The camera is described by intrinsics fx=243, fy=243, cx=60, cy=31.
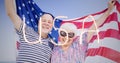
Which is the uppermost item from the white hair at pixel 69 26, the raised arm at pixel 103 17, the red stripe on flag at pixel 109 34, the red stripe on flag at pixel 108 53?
the raised arm at pixel 103 17

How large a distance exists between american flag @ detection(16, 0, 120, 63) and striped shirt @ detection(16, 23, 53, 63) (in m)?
0.08

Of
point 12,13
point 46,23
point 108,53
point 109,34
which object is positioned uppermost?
point 12,13

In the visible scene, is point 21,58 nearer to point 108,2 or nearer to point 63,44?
point 63,44

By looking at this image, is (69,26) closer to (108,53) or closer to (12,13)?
(108,53)

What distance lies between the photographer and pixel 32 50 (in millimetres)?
2322

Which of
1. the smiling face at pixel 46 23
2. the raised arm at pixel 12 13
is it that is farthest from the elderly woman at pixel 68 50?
the raised arm at pixel 12 13

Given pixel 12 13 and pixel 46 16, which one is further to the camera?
pixel 46 16

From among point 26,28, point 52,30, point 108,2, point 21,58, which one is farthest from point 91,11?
point 21,58

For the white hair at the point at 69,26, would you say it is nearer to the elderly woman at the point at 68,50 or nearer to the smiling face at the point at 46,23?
the elderly woman at the point at 68,50

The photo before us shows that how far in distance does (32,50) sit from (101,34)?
0.70m

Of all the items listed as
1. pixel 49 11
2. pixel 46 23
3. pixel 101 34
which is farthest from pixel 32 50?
pixel 101 34

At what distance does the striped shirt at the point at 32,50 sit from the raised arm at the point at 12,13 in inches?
2.4

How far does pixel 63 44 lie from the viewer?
2.41 meters

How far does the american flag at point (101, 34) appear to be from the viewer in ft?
7.84
